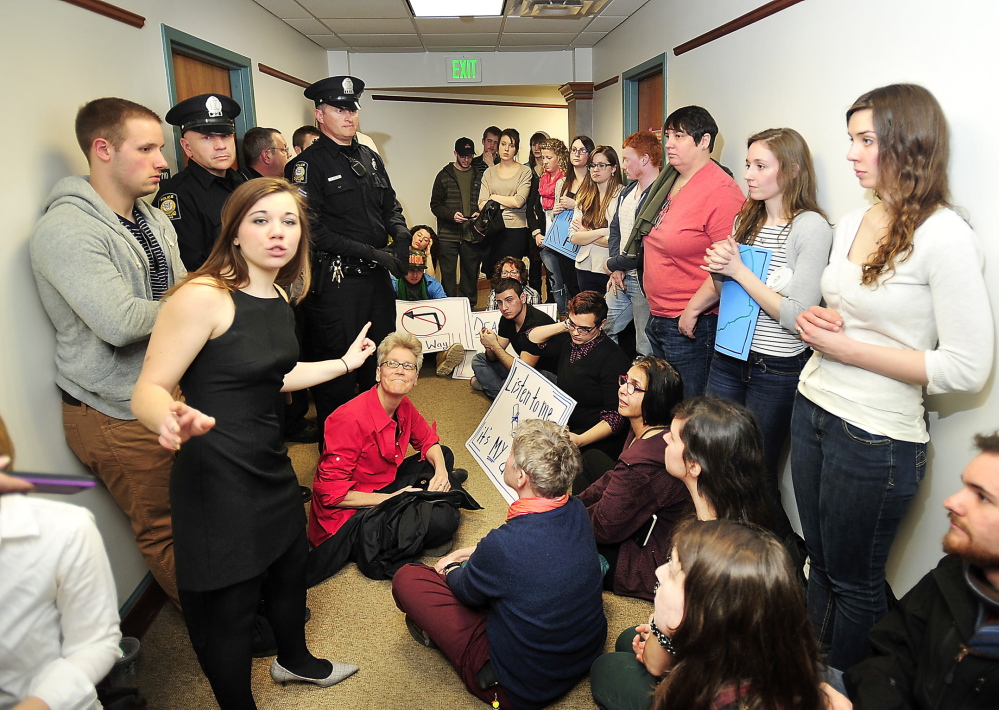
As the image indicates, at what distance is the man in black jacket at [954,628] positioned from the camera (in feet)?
3.99

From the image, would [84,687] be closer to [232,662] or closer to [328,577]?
[232,662]

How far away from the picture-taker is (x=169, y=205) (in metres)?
2.82

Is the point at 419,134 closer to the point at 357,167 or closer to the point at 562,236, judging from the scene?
the point at 562,236

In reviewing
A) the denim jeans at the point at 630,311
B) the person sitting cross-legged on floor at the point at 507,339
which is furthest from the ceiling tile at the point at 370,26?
the denim jeans at the point at 630,311

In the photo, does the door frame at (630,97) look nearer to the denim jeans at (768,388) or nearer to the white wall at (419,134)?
the white wall at (419,134)

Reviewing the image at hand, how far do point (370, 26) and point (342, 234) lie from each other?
311cm

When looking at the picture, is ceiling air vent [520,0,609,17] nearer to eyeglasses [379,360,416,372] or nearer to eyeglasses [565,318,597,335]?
eyeglasses [565,318,597,335]

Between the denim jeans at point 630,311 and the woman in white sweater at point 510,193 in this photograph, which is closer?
the denim jeans at point 630,311

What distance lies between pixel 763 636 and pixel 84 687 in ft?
3.63

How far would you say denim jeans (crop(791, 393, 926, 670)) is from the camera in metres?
1.70

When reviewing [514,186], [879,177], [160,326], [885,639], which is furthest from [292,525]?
[514,186]

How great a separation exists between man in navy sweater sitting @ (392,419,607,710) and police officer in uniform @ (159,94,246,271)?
1655 millimetres

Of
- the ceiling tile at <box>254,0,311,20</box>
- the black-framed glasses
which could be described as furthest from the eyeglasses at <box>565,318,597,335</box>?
the ceiling tile at <box>254,0,311,20</box>

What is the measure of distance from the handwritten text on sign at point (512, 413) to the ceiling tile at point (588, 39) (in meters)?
3.80
